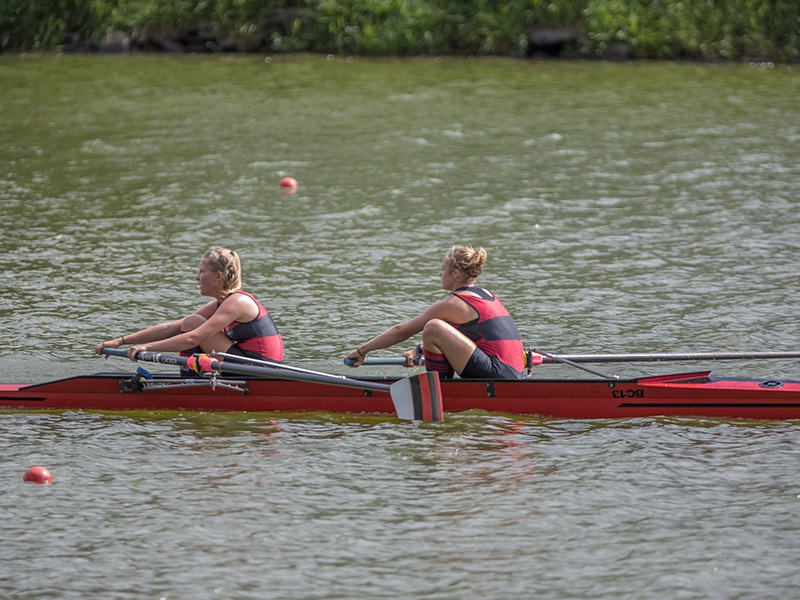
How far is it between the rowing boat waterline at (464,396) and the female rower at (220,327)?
0.76 ft

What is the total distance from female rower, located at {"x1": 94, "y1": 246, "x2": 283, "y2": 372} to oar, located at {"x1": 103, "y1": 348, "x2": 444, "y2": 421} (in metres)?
0.11

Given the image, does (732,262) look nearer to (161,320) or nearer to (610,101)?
(161,320)

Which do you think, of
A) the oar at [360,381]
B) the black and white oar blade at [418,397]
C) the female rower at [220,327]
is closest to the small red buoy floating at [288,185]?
the female rower at [220,327]

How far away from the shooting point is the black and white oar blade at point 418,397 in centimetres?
790

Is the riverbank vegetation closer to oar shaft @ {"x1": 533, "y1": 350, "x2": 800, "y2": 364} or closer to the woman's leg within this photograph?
oar shaft @ {"x1": 533, "y1": 350, "x2": 800, "y2": 364}

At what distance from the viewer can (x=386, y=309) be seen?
1074 cm

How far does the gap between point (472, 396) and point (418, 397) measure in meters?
0.44

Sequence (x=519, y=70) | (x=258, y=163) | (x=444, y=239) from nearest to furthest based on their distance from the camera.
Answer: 1. (x=444, y=239)
2. (x=258, y=163)
3. (x=519, y=70)

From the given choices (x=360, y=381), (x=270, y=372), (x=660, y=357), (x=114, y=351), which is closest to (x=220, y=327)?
(x=270, y=372)

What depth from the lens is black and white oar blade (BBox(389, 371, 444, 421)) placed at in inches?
311

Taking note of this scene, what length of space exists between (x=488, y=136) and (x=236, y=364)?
10.1 m

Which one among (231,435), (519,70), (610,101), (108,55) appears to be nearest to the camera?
(231,435)

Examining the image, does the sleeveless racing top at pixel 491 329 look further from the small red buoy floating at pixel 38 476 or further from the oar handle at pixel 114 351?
the small red buoy floating at pixel 38 476

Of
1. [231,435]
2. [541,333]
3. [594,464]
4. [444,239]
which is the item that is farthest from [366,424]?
[444,239]
